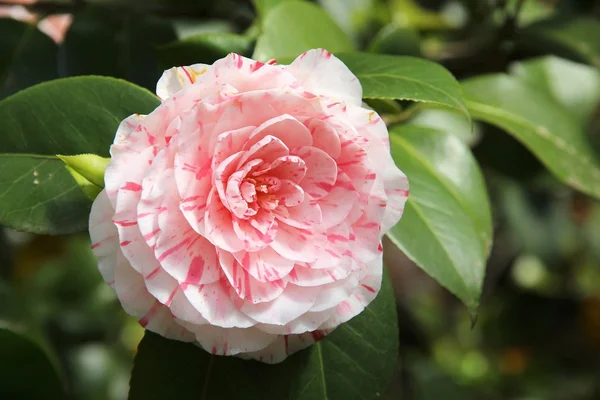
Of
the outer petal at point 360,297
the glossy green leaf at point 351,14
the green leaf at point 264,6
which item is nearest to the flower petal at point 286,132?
the outer petal at point 360,297

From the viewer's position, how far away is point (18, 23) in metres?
0.79

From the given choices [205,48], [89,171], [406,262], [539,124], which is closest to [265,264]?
[89,171]

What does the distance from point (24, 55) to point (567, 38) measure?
734mm

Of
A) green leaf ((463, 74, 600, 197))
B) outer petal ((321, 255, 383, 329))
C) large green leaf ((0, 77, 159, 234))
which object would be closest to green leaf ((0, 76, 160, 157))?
large green leaf ((0, 77, 159, 234))

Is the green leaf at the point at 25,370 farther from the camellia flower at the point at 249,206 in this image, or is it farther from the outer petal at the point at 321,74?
→ the outer petal at the point at 321,74

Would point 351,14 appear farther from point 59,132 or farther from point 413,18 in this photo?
point 59,132

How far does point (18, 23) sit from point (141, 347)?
0.50 m

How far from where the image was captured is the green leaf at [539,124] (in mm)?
733

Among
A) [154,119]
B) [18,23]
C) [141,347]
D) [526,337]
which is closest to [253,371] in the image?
[141,347]

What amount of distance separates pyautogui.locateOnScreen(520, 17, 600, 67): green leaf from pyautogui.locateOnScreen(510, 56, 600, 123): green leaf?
166 millimetres

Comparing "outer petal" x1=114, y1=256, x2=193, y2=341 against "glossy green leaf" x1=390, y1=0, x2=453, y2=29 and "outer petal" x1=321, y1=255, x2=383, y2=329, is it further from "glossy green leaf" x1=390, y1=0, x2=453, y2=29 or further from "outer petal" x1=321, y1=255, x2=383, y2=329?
"glossy green leaf" x1=390, y1=0, x2=453, y2=29

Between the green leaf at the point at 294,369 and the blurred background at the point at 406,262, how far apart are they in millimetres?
117

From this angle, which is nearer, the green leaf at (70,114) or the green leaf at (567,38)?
the green leaf at (70,114)

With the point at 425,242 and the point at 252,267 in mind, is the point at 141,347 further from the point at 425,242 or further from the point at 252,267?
the point at 425,242
